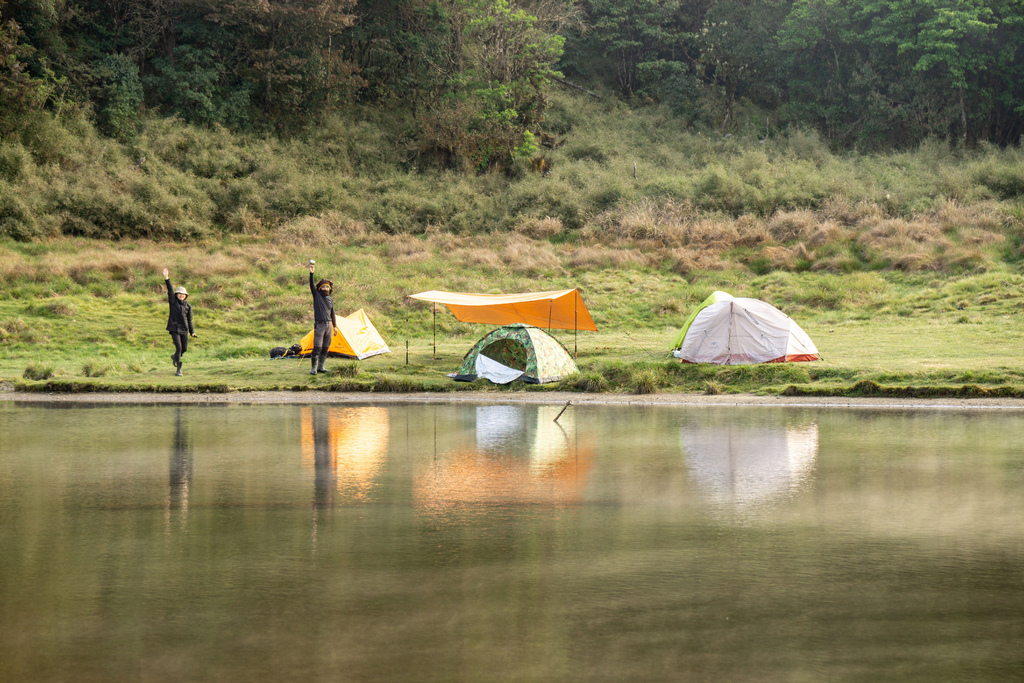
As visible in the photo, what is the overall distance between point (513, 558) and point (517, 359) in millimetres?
14570

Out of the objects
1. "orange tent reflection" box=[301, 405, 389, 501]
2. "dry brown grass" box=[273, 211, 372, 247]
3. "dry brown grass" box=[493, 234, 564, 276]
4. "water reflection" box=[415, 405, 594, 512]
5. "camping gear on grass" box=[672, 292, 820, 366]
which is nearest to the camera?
"water reflection" box=[415, 405, 594, 512]

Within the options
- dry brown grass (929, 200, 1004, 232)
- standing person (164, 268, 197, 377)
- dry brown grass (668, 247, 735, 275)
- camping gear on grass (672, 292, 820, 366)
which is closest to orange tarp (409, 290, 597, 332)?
camping gear on grass (672, 292, 820, 366)

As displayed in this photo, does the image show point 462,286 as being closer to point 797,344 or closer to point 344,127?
point 797,344

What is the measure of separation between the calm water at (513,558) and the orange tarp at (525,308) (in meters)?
9.59

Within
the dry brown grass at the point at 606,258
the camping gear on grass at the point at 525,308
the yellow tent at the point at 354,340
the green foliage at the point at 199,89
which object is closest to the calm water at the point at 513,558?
the camping gear on grass at the point at 525,308

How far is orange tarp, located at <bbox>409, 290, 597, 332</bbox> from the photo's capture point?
23.3m

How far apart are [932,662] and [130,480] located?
877cm

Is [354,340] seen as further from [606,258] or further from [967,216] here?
[967,216]

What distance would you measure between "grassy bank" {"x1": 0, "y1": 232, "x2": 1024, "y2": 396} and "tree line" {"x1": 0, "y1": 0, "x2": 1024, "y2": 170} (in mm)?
11822

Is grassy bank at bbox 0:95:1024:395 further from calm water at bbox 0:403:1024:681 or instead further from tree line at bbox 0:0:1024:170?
calm water at bbox 0:403:1024:681

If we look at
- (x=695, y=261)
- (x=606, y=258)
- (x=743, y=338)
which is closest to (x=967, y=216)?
(x=695, y=261)

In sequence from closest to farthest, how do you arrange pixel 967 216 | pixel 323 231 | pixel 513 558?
pixel 513 558
pixel 967 216
pixel 323 231

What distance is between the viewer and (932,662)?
19.0 feet

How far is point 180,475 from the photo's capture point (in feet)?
37.1
